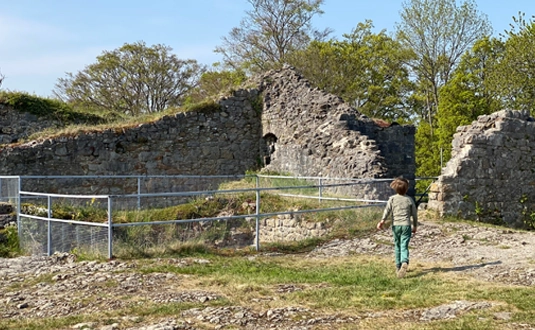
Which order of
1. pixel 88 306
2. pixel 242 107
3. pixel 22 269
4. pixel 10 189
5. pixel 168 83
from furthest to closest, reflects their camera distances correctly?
pixel 168 83 < pixel 242 107 < pixel 10 189 < pixel 22 269 < pixel 88 306

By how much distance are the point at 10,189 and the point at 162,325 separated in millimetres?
9465

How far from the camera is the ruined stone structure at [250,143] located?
17.3 metres

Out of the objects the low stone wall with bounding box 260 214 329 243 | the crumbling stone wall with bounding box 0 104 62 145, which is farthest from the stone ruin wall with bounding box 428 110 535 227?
the crumbling stone wall with bounding box 0 104 62 145

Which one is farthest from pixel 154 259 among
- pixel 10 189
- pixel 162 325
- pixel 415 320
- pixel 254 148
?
pixel 254 148

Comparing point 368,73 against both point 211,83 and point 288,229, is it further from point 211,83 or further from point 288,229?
point 288,229

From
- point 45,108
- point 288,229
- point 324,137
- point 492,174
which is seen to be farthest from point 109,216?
point 45,108

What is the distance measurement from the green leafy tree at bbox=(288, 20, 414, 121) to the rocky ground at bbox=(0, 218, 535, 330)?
27.3 meters

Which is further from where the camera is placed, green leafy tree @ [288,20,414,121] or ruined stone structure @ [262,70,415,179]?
green leafy tree @ [288,20,414,121]

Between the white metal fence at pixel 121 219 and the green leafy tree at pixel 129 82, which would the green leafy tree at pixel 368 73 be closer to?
the green leafy tree at pixel 129 82

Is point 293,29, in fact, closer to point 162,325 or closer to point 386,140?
point 386,140

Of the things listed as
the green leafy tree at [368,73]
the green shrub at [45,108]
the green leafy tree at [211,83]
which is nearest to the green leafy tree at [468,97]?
the green leafy tree at [368,73]

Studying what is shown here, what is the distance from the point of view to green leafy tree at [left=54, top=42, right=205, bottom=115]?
3856 centimetres

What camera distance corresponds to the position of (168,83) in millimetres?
40875

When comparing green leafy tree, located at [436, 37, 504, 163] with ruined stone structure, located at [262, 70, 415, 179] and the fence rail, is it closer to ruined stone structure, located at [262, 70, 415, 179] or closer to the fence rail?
ruined stone structure, located at [262, 70, 415, 179]
